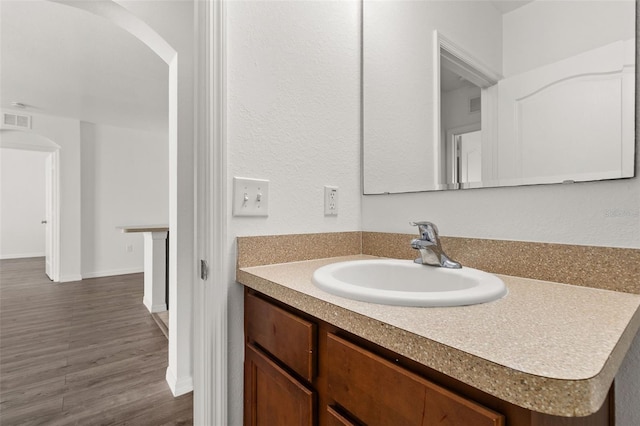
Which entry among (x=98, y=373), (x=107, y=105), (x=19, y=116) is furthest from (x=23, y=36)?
(x=98, y=373)

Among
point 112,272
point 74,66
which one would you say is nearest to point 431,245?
point 74,66

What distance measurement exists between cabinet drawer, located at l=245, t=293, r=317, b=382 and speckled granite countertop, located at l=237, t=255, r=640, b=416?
0.20 ft

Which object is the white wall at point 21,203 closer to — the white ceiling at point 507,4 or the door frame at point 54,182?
the door frame at point 54,182

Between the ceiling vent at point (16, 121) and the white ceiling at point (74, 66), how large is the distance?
127 millimetres

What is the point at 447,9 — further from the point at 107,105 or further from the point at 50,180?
the point at 50,180

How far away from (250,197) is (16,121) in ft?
15.4

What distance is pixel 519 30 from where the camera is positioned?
0.89 metres

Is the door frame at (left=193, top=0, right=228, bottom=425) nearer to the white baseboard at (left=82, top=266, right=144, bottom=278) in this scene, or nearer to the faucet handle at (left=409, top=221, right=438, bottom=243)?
the faucet handle at (left=409, top=221, right=438, bottom=243)

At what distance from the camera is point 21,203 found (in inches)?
250

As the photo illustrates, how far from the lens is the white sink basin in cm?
57

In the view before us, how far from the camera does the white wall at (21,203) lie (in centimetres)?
615

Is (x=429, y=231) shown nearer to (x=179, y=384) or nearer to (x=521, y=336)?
(x=521, y=336)

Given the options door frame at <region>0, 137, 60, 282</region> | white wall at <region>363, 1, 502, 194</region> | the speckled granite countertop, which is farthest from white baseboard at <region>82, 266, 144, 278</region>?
the speckled granite countertop

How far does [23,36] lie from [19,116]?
223 centimetres
